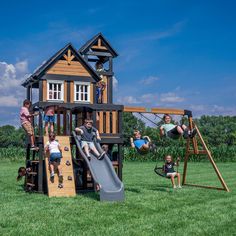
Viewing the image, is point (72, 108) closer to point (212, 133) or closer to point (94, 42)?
point (94, 42)

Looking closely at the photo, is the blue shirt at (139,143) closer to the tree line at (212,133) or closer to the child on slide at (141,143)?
the child on slide at (141,143)

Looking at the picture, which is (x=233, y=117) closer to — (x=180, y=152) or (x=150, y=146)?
(x=180, y=152)

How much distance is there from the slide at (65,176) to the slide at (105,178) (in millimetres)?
444

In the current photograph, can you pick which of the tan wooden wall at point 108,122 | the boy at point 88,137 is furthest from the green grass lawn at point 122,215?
the tan wooden wall at point 108,122

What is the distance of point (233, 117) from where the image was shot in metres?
111

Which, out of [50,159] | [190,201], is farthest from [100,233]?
[50,159]

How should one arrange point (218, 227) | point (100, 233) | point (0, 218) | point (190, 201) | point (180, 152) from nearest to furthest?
point (100, 233) < point (218, 227) < point (0, 218) < point (190, 201) < point (180, 152)

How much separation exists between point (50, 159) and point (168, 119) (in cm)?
424

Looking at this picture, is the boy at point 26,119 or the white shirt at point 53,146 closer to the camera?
the white shirt at point 53,146

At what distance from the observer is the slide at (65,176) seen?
1297cm

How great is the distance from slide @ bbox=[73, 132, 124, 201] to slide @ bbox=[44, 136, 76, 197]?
0.44 metres

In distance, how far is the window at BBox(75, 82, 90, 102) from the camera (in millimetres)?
16172

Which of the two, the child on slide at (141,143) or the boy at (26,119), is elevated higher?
the boy at (26,119)

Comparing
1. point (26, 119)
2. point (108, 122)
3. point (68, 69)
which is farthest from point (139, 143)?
point (68, 69)
